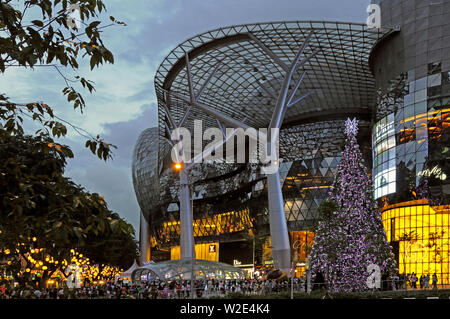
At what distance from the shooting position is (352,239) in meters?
31.4

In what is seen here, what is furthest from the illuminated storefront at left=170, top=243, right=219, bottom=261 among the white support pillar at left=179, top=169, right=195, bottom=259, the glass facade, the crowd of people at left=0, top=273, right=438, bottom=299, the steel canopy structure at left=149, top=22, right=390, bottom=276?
the glass facade

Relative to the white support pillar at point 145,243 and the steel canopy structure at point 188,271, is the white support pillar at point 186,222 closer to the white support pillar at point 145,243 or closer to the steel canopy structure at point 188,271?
the steel canopy structure at point 188,271

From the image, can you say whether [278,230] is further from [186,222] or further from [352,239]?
[186,222]

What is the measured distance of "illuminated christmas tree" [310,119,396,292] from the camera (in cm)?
3023

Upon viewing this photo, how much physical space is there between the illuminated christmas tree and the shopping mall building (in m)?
2.33

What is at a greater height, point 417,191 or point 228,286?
point 417,191

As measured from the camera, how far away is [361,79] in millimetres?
60875

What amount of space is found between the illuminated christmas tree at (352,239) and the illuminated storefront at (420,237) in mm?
15234

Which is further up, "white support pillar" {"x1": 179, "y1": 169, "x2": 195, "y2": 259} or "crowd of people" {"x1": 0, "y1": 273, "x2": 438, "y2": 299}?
"white support pillar" {"x1": 179, "y1": 169, "x2": 195, "y2": 259}

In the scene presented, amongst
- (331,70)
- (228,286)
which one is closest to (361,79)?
(331,70)

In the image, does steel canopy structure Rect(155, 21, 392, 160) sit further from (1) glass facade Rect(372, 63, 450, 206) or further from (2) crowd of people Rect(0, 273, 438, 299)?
(2) crowd of people Rect(0, 273, 438, 299)

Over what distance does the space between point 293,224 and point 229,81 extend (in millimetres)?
24634
